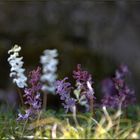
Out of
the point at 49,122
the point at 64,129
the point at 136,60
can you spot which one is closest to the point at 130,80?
the point at 136,60

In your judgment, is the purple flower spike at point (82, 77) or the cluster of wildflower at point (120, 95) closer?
the purple flower spike at point (82, 77)

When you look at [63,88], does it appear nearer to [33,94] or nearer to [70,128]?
[33,94]

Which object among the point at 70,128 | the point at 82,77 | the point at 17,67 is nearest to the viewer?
the point at 70,128

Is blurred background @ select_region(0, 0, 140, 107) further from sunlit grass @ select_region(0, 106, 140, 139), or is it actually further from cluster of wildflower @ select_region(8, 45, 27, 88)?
cluster of wildflower @ select_region(8, 45, 27, 88)

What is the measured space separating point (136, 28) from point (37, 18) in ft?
5.16

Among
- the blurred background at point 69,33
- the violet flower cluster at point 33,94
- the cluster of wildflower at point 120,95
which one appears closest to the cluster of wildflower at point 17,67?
the violet flower cluster at point 33,94

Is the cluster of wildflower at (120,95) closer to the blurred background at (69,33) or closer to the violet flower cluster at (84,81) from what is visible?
the violet flower cluster at (84,81)

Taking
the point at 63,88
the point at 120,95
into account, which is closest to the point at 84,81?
the point at 63,88

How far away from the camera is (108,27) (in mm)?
9297

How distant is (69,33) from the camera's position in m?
9.24

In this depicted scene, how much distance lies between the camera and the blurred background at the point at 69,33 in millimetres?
9188

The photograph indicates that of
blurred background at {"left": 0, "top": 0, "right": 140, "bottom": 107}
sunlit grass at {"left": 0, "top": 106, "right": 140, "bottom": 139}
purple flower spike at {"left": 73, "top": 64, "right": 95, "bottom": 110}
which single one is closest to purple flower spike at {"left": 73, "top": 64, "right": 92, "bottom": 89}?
purple flower spike at {"left": 73, "top": 64, "right": 95, "bottom": 110}

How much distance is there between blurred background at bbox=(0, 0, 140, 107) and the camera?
30.1 ft

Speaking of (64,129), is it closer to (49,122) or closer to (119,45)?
(49,122)
